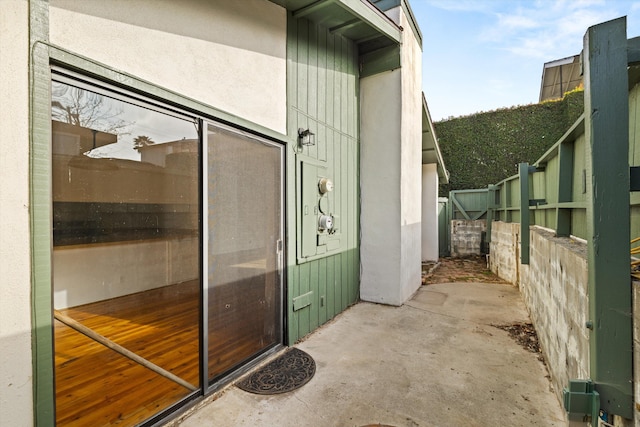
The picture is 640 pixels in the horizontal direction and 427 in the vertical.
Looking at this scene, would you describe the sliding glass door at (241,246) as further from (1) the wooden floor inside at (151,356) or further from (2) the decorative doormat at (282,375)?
(2) the decorative doormat at (282,375)

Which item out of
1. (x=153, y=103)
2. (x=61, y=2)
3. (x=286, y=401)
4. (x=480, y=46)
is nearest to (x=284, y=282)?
(x=286, y=401)

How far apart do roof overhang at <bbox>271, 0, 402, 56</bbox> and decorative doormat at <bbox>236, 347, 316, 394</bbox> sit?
11.7 ft

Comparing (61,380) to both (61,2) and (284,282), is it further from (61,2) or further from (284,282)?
(61,2)

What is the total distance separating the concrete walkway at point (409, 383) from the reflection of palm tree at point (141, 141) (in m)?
2.33

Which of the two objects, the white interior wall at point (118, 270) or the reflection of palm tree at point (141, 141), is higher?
the reflection of palm tree at point (141, 141)

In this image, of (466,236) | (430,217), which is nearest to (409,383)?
(430,217)

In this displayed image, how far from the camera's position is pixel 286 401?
2.13 meters

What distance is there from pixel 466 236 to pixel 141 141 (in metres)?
8.28

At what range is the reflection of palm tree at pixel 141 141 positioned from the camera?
2.61 metres

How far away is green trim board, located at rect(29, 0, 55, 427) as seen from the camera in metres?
1.32

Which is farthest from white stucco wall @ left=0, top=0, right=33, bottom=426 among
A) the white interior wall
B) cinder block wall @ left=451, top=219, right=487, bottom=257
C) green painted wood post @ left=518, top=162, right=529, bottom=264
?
cinder block wall @ left=451, top=219, right=487, bottom=257

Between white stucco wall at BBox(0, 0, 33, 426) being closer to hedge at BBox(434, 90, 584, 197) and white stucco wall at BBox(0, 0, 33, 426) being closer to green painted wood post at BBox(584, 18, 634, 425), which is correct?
green painted wood post at BBox(584, 18, 634, 425)

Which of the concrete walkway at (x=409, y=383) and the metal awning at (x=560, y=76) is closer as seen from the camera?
the concrete walkway at (x=409, y=383)

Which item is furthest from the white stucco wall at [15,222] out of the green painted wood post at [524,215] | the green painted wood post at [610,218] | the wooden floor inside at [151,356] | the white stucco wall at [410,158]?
the green painted wood post at [524,215]
